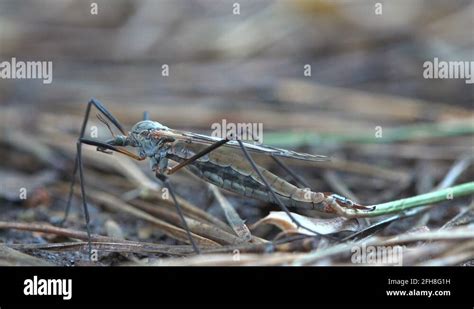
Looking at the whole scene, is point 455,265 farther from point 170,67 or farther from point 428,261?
point 170,67

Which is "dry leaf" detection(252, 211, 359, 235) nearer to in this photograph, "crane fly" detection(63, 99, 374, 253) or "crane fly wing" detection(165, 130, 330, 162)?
"crane fly" detection(63, 99, 374, 253)

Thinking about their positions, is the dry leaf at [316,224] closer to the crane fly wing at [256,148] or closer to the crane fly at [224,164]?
the crane fly at [224,164]

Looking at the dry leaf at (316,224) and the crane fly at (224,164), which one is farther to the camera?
the crane fly at (224,164)

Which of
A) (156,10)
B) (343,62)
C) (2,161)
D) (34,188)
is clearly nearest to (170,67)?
(156,10)

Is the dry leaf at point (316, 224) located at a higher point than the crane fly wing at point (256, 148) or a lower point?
lower

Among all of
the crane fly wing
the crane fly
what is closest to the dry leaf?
the crane fly

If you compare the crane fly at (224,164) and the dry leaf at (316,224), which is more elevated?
the crane fly at (224,164)

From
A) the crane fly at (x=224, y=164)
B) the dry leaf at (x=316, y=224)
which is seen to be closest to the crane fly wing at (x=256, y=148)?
the crane fly at (x=224, y=164)

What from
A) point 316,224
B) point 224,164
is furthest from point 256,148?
point 316,224
